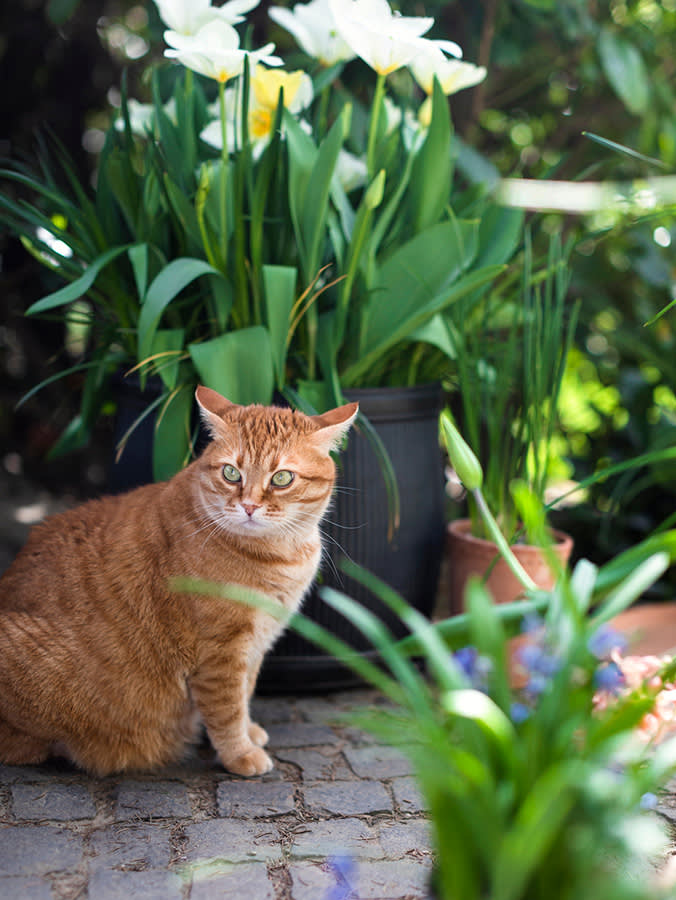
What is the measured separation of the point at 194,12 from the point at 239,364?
0.89 meters

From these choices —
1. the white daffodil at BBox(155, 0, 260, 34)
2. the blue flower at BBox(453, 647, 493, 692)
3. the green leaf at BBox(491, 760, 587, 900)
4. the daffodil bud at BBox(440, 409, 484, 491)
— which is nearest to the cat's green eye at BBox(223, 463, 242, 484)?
the daffodil bud at BBox(440, 409, 484, 491)

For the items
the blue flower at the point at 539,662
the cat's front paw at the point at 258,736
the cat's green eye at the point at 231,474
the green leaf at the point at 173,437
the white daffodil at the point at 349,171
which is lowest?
the cat's front paw at the point at 258,736

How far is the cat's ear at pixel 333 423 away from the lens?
72.1 inches

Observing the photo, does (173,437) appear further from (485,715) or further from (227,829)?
(485,715)

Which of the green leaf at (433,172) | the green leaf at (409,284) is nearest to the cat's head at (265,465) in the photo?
the green leaf at (409,284)

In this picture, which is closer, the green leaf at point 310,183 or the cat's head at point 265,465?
the cat's head at point 265,465

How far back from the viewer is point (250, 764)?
6.22 ft

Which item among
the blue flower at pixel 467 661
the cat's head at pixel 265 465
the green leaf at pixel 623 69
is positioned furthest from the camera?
the green leaf at pixel 623 69

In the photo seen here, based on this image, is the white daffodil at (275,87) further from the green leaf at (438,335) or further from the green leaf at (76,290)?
the green leaf at (438,335)

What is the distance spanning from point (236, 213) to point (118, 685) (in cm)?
114

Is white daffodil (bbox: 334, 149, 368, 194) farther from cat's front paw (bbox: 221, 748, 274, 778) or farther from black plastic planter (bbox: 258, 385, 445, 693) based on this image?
cat's front paw (bbox: 221, 748, 274, 778)

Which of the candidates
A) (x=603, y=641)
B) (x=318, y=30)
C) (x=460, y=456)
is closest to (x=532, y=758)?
(x=603, y=641)

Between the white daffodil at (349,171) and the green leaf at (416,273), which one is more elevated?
the white daffodil at (349,171)

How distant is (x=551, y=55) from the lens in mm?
3617
